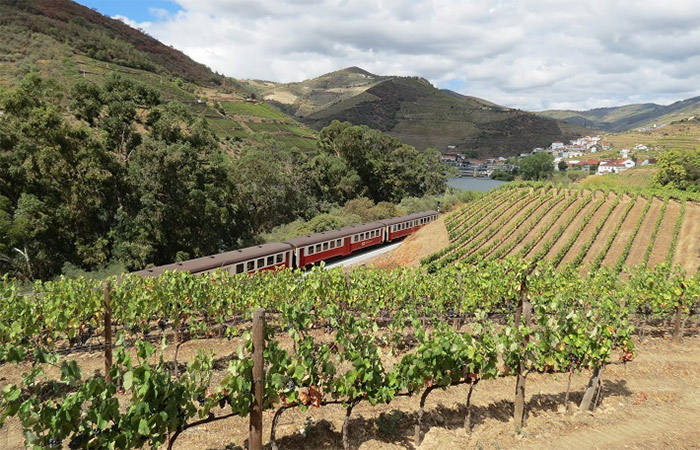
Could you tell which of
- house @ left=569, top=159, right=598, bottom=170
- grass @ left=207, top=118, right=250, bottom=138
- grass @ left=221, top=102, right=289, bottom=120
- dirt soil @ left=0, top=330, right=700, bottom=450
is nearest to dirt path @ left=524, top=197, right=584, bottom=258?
dirt soil @ left=0, top=330, right=700, bottom=450

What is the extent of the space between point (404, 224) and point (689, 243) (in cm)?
Result: 2102

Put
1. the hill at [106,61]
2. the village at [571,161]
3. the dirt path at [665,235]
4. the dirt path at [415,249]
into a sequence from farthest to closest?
the village at [571,161] → the hill at [106,61] → the dirt path at [415,249] → the dirt path at [665,235]

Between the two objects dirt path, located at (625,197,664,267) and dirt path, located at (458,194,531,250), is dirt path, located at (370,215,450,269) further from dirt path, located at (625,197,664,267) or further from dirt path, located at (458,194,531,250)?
dirt path, located at (625,197,664,267)

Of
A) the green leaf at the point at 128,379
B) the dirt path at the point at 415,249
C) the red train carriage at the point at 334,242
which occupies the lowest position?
the dirt path at the point at 415,249

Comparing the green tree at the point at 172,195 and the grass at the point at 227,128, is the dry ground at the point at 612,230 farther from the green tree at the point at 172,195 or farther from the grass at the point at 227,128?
the grass at the point at 227,128

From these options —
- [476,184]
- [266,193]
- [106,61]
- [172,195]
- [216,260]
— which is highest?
[106,61]

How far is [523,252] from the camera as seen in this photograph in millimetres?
28781

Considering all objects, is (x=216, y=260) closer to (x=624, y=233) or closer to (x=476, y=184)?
(x=624, y=233)

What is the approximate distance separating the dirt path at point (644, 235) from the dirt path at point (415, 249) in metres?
12.4

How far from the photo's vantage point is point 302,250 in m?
26.9

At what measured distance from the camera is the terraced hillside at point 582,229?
87.6ft

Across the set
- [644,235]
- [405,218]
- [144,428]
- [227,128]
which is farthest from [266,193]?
[227,128]

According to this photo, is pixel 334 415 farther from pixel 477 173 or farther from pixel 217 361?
pixel 477 173

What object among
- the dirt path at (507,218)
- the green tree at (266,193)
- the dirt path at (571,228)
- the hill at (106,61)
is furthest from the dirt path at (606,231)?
the hill at (106,61)
